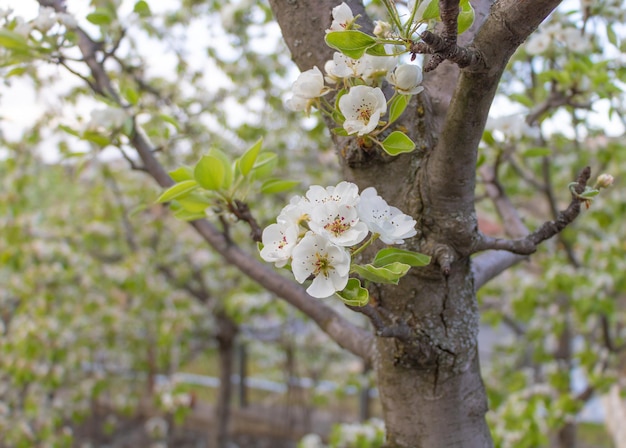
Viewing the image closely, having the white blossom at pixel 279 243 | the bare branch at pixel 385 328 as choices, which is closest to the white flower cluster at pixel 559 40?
the bare branch at pixel 385 328

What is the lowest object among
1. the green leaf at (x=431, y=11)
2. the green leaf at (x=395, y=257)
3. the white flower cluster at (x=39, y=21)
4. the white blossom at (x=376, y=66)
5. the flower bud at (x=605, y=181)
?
the green leaf at (x=395, y=257)

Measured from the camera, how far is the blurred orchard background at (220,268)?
5.13ft

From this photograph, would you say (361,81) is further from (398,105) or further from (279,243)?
(279,243)

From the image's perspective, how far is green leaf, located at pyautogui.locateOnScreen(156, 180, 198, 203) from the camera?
84cm

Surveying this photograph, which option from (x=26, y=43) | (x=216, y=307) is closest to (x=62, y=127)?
(x=26, y=43)

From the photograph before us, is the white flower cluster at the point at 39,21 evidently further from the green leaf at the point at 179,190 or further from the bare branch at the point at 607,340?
the bare branch at the point at 607,340

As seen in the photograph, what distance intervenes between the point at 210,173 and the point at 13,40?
0.65m

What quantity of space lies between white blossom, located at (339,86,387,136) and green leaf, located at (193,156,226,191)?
0.79 ft

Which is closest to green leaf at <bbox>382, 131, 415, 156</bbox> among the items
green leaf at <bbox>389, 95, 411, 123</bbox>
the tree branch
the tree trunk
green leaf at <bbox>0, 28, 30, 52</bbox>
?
green leaf at <bbox>389, 95, 411, 123</bbox>

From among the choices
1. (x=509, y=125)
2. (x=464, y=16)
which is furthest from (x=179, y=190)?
(x=509, y=125)

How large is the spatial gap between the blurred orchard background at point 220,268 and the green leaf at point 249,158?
423 millimetres

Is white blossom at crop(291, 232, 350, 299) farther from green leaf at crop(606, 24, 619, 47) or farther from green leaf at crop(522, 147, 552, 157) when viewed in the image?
green leaf at crop(606, 24, 619, 47)

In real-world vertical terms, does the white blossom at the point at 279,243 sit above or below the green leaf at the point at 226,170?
below

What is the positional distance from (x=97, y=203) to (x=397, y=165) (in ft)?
12.8
